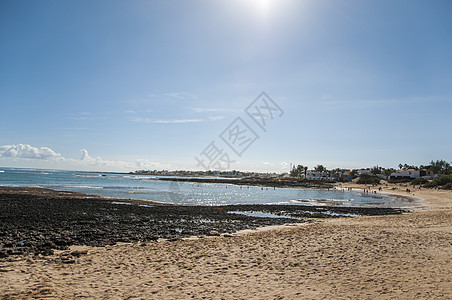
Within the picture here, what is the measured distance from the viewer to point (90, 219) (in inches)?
778

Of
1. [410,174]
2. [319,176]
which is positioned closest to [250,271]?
[410,174]

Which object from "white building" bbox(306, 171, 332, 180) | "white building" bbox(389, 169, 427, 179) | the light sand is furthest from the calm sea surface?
"white building" bbox(306, 171, 332, 180)

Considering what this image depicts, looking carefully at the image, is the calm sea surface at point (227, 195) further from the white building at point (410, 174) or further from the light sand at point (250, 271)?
the white building at point (410, 174)

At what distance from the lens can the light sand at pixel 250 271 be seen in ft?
23.5

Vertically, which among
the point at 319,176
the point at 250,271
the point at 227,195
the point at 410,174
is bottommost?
the point at 227,195

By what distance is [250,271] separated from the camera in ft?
29.6

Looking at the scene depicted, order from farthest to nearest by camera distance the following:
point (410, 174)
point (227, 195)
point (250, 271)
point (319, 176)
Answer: point (319, 176) < point (410, 174) < point (227, 195) < point (250, 271)

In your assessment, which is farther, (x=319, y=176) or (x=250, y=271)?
(x=319, y=176)

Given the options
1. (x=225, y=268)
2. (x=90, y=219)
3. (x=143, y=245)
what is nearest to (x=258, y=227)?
(x=143, y=245)

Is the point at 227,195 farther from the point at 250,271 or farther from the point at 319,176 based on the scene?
the point at 319,176

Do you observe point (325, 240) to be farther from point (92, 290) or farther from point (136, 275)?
point (92, 290)

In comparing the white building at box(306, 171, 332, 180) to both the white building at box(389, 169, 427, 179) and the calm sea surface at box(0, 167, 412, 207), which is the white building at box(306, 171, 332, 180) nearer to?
the white building at box(389, 169, 427, 179)

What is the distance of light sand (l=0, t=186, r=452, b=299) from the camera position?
7.16 m

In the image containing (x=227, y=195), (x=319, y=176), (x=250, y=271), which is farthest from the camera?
(x=319, y=176)
